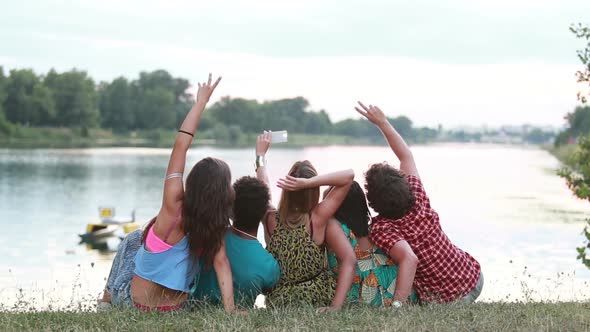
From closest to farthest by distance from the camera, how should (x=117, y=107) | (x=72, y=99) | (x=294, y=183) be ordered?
(x=294, y=183)
(x=72, y=99)
(x=117, y=107)

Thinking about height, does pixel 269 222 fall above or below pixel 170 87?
below

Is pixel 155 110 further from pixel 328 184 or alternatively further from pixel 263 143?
pixel 328 184

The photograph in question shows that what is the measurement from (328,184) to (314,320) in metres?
0.85

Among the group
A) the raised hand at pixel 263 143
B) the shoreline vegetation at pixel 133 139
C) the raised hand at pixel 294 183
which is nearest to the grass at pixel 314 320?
the raised hand at pixel 294 183

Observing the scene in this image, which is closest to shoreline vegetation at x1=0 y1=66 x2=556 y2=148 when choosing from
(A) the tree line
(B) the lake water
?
(A) the tree line

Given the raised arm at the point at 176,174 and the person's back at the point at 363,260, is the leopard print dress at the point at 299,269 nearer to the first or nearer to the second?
the person's back at the point at 363,260

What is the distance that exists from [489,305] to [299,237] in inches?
45.8

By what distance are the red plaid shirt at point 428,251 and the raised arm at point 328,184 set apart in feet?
1.07

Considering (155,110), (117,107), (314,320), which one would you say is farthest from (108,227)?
(155,110)

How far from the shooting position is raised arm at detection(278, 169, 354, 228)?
457 cm

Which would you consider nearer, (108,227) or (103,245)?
(103,245)

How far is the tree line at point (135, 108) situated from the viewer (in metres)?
83.2

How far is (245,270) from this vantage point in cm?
470

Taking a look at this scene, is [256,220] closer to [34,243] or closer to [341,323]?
[341,323]
